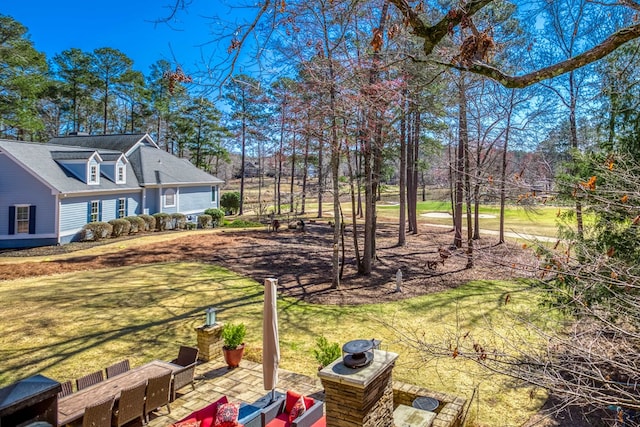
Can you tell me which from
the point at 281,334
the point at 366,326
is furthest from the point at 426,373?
the point at 281,334

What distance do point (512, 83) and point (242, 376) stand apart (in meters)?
6.47

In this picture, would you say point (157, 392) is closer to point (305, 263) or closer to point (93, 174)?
point (305, 263)

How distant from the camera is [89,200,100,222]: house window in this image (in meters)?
21.2

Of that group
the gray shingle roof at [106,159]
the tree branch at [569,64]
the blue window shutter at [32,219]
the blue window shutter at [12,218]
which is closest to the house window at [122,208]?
the gray shingle roof at [106,159]

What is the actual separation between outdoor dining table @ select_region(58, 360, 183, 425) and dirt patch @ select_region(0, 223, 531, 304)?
605cm

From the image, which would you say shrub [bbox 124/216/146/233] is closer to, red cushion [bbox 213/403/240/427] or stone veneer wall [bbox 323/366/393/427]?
red cushion [bbox 213/403/240/427]

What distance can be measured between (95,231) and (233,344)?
17.3 meters

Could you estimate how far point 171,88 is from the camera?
3.76 meters

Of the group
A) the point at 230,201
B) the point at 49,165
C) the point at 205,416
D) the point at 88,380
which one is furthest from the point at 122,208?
the point at 205,416

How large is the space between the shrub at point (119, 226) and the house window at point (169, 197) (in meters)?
4.46

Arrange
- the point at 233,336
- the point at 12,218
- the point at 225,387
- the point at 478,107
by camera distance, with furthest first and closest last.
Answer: the point at 12,218, the point at 478,107, the point at 233,336, the point at 225,387

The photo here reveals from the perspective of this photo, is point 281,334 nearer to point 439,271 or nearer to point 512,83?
point 512,83

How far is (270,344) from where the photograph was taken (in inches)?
230

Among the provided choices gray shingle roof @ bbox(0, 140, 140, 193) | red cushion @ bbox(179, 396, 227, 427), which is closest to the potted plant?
red cushion @ bbox(179, 396, 227, 427)
